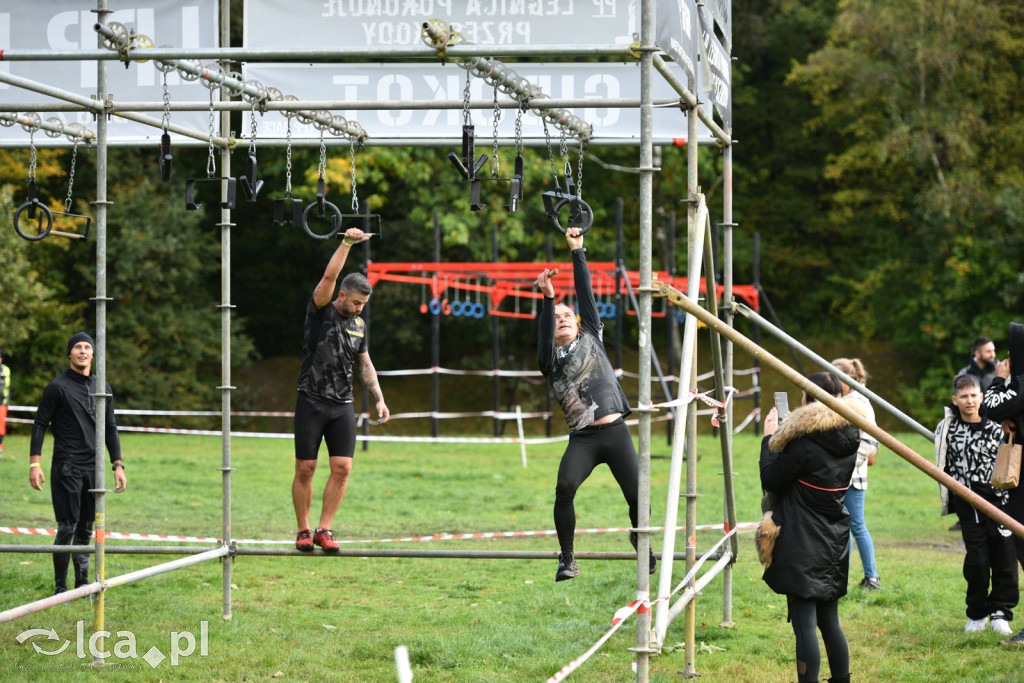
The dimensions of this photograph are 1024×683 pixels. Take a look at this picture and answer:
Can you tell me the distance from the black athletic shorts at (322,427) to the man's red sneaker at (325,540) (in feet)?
1.56

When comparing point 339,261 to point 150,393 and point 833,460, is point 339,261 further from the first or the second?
point 150,393

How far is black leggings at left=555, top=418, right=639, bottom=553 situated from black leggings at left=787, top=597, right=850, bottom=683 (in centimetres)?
101

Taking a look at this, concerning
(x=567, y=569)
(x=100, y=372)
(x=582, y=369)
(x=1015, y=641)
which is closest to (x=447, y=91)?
(x=582, y=369)

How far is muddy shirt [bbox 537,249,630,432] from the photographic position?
603cm

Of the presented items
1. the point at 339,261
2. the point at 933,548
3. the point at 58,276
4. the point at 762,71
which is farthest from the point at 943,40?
the point at 339,261

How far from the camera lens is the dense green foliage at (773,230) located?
2438cm

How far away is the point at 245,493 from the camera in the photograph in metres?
13.6

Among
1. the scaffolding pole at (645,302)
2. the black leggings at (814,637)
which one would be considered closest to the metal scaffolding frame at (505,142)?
the scaffolding pole at (645,302)

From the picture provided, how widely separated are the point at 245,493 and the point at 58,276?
13.8m

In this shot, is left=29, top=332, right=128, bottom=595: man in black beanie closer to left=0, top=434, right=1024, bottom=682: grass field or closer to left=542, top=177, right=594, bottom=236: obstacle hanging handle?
left=0, top=434, right=1024, bottom=682: grass field

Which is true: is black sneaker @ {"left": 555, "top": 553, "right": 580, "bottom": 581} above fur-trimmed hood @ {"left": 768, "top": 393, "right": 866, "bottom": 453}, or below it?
below

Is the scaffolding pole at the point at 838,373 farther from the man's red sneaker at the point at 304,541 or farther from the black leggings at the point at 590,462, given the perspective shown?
the man's red sneaker at the point at 304,541

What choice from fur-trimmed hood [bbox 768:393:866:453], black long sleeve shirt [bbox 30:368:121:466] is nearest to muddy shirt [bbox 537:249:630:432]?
fur-trimmed hood [bbox 768:393:866:453]

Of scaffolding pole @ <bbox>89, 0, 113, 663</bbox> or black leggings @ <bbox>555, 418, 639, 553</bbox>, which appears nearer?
black leggings @ <bbox>555, 418, 639, 553</bbox>
